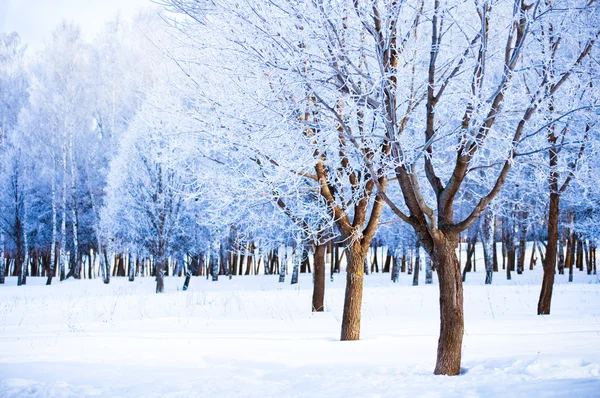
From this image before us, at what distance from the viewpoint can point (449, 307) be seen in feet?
16.5

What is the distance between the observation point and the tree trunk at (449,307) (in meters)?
4.96

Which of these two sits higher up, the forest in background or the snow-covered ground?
the forest in background

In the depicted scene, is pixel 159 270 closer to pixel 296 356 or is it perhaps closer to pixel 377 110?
pixel 296 356

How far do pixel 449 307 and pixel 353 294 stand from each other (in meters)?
2.80

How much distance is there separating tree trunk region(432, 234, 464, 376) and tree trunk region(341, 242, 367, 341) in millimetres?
2701

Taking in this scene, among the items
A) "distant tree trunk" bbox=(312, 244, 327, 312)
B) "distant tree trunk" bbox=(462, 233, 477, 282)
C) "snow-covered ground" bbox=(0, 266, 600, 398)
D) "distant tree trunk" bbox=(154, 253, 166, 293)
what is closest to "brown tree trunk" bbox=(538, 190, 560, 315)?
"snow-covered ground" bbox=(0, 266, 600, 398)

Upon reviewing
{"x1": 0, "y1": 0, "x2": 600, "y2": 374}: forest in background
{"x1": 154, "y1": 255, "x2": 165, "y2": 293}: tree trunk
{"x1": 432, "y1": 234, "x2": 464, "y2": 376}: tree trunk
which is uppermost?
{"x1": 0, "y1": 0, "x2": 600, "y2": 374}: forest in background

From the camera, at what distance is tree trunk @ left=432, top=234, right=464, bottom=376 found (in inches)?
195

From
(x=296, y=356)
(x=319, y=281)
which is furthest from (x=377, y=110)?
(x=319, y=281)

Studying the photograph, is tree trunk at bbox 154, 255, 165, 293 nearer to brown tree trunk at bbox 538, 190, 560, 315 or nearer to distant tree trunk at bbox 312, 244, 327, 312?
distant tree trunk at bbox 312, 244, 327, 312

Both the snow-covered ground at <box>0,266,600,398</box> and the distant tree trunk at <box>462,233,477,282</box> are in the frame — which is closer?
the snow-covered ground at <box>0,266,600,398</box>

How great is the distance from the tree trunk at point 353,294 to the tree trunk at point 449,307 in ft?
8.86

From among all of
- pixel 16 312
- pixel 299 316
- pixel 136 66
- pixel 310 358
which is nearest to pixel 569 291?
pixel 299 316

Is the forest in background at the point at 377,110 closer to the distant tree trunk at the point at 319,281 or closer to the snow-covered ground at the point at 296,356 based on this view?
the distant tree trunk at the point at 319,281
